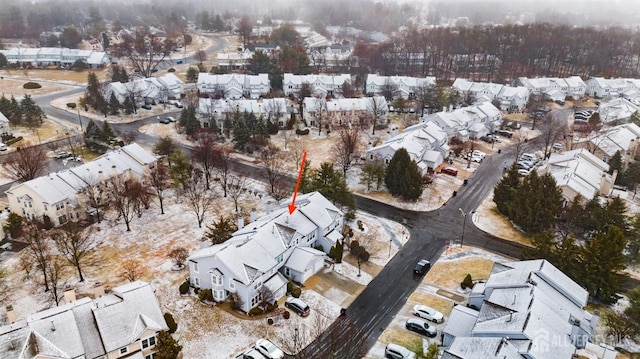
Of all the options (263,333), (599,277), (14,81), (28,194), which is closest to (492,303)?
(599,277)

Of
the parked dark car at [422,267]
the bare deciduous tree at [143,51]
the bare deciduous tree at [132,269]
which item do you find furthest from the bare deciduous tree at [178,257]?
the bare deciduous tree at [143,51]

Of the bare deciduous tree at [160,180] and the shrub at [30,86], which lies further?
the shrub at [30,86]

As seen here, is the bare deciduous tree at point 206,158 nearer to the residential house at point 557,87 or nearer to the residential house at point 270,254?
the residential house at point 270,254

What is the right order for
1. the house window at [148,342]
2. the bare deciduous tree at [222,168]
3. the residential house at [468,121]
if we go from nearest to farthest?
the house window at [148,342]
the bare deciduous tree at [222,168]
the residential house at [468,121]

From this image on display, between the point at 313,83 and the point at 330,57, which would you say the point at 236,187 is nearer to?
the point at 313,83

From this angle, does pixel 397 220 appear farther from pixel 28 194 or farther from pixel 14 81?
pixel 14 81

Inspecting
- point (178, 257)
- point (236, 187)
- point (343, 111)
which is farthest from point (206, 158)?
point (343, 111)

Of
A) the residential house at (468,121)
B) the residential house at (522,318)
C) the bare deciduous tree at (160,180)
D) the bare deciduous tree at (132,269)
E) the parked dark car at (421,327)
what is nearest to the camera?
the residential house at (522,318)

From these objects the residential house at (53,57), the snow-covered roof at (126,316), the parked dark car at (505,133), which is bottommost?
A: the parked dark car at (505,133)

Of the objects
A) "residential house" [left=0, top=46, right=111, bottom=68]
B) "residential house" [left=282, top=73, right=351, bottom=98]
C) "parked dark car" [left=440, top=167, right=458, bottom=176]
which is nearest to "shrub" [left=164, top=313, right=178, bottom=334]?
"parked dark car" [left=440, top=167, right=458, bottom=176]
